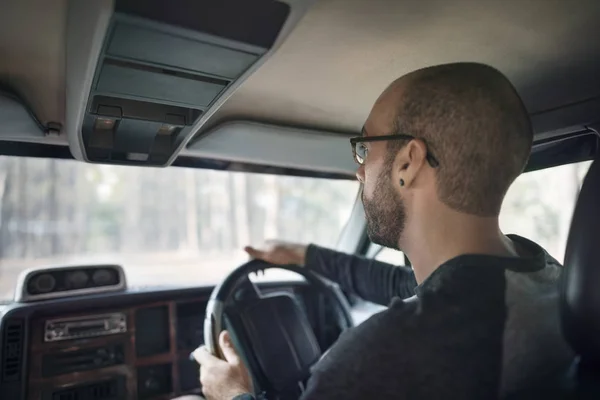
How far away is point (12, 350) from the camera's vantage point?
6.34 ft

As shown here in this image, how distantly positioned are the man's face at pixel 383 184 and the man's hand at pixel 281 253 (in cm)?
77

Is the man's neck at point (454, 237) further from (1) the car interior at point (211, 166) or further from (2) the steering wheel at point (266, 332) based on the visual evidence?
(2) the steering wheel at point (266, 332)

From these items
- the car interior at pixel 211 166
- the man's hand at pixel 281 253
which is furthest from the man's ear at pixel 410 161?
the man's hand at pixel 281 253

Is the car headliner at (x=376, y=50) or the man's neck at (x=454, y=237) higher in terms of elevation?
the car headliner at (x=376, y=50)

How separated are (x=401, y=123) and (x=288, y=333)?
120cm

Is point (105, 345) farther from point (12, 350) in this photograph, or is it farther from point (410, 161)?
point (410, 161)

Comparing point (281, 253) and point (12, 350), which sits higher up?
point (281, 253)

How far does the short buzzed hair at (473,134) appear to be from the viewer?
126 centimetres

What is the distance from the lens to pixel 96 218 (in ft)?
8.34

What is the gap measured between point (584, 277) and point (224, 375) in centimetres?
112

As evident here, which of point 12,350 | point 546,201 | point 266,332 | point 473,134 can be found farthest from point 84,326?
point 546,201

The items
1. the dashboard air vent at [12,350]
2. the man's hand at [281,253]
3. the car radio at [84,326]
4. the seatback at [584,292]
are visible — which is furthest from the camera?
the man's hand at [281,253]

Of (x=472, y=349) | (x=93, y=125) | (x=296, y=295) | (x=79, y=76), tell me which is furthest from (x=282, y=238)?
(x=472, y=349)

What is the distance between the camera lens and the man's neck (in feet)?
4.12
